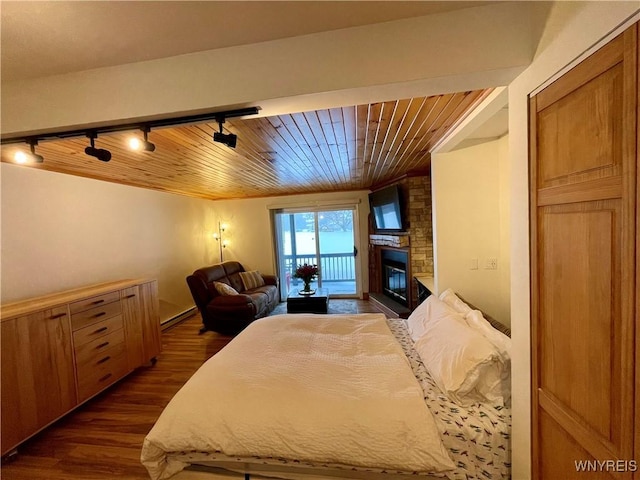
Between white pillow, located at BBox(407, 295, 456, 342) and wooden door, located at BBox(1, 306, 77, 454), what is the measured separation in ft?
9.68

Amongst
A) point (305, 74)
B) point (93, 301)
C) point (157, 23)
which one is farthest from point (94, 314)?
point (305, 74)

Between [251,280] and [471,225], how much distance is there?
3914mm

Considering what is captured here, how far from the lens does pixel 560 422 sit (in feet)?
2.98

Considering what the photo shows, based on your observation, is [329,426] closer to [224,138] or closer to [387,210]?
[224,138]

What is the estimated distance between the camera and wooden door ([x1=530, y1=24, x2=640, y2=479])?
0.67m

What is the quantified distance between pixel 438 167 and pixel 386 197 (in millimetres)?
1563

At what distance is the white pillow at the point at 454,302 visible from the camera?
2.01 meters

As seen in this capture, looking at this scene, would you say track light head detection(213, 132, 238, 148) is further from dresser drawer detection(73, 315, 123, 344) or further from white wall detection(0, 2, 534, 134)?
dresser drawer detection(73, 315, 123, 344)

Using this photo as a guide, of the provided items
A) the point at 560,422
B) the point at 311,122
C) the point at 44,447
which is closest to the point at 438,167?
the point at 311,122

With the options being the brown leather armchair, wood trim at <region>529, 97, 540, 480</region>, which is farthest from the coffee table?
wood trim at <region>529, 97, 540, 480</region>

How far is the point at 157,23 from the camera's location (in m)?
1.03

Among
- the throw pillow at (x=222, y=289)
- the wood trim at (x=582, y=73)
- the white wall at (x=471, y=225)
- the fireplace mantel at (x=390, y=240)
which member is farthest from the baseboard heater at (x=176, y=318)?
the wood trim at (x=582, y=73)

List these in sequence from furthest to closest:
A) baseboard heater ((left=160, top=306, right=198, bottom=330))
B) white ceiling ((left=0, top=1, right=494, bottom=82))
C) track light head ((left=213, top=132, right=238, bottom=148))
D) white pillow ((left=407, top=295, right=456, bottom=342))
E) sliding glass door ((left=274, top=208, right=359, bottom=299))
→ sliding glass door ((left=274, top=208, right=359, bottom=299))
baseboard heater ((left=160, top=306, right=198, bottom=330))
white pillow ((left=407, top=295, right=456, bottom=342))
track light head ((left=213, top=132, right=238, bottom=148))
white ceiling ((left=0, top=1, right=494, bottom=82))

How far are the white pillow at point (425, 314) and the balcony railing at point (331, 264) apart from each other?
354cm
